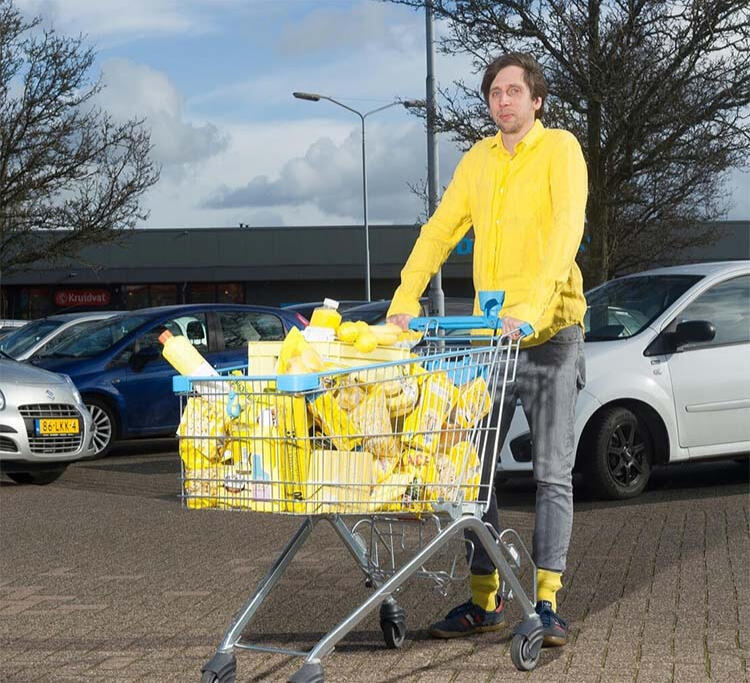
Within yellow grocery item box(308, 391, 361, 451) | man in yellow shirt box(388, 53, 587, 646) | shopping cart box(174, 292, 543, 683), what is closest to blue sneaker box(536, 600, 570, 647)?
man in yellow shirt box(388, 53, 587, 646)

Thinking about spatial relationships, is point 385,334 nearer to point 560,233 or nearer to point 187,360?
point 187,360

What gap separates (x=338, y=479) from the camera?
14.9ft

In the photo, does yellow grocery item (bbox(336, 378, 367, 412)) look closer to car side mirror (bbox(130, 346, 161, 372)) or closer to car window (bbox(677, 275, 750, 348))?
car window (bbox(677, 275, 750, 348))

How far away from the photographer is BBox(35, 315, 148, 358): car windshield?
1552 centimetres

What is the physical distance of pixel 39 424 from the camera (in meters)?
12.1

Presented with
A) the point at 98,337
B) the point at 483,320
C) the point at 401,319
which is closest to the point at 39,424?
the point at 98,337

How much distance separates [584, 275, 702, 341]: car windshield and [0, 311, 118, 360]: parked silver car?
723 centimetres

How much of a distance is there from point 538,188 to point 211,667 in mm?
2158

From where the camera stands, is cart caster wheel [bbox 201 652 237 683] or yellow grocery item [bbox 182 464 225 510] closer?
yellow grocery item [bbox 182 464 225 510]

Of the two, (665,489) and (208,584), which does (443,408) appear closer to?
(208,584)

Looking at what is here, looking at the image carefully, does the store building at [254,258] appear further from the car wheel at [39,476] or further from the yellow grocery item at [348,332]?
the yellow grocery item at [348,332]

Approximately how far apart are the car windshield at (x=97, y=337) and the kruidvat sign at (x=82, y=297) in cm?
4491

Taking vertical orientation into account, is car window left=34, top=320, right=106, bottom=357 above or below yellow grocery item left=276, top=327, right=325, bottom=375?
below

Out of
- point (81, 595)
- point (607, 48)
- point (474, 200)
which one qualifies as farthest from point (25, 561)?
point (607, 48)
